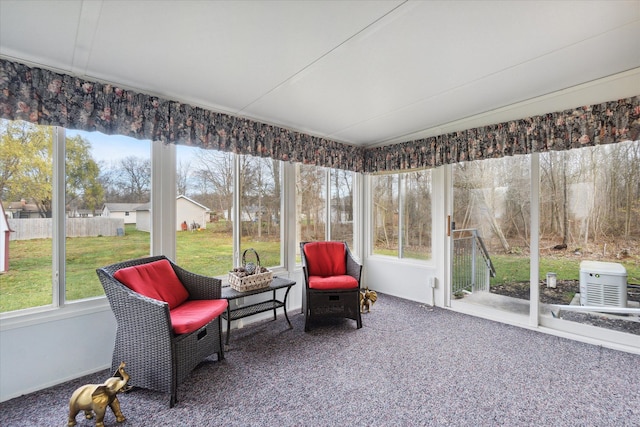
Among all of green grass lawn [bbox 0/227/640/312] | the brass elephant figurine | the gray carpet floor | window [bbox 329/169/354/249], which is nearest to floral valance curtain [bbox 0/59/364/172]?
green grass lawn [bbox 0/227/640/312]

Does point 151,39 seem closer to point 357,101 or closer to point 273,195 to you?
point 357,101

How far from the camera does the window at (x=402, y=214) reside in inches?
154

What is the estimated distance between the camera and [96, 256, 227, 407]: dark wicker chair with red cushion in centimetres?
182

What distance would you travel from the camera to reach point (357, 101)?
2.79m

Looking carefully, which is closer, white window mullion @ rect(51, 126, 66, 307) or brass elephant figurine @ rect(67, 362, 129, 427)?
brass elephant figurine @ rect(67, 362, 129, 427)

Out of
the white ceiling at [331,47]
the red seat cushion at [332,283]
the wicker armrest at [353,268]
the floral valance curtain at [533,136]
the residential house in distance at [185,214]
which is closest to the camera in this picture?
the white ceiling at [331,47]

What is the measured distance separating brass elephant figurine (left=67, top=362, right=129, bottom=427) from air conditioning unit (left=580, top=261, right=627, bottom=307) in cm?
406

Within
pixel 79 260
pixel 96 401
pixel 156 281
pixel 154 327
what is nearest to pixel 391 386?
pixel 154 327

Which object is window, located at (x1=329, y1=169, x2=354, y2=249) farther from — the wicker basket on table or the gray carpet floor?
the gray carpet floor

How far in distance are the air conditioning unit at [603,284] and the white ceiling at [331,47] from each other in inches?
63.2

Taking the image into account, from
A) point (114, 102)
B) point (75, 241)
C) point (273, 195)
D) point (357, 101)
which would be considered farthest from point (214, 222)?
point (357, 101)

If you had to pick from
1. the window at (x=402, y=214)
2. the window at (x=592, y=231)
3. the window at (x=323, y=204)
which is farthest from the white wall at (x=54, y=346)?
the window at (x=592, y=231)

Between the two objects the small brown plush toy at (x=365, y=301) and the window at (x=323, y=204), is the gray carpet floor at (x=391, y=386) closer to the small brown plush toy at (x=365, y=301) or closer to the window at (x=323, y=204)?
the small brown plush toy at (x=365, y=301)

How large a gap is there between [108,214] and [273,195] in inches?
67.5
